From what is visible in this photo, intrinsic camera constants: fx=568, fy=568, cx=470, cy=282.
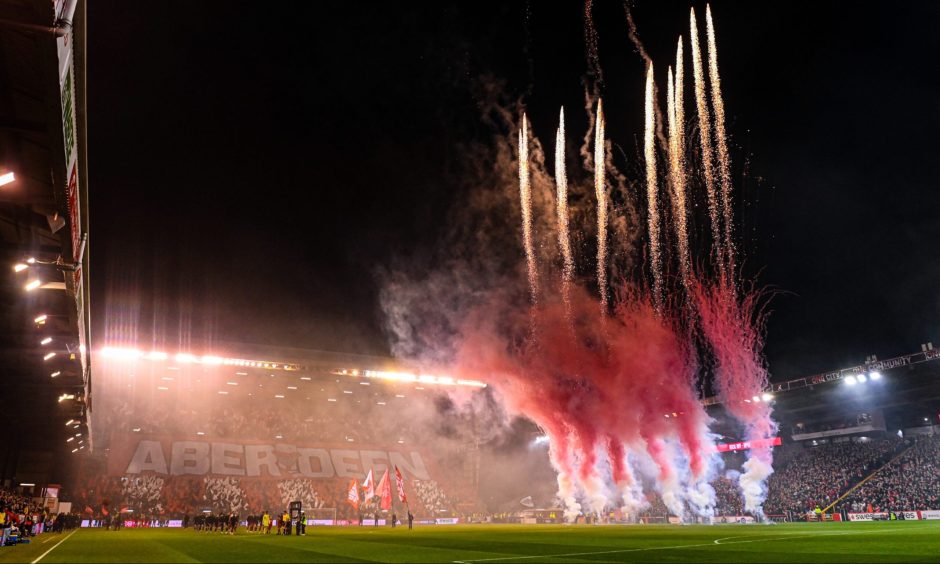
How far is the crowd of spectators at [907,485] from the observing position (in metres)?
39.8

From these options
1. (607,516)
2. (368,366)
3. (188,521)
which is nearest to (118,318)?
(188,521)

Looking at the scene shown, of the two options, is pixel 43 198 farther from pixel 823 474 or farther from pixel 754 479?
pixel 823 474

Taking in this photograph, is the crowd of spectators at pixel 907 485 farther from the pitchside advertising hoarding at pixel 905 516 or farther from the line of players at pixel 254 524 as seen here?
the line of players at pixel 254 524

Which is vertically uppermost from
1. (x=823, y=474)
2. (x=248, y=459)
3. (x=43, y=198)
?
(x=43, y=198)

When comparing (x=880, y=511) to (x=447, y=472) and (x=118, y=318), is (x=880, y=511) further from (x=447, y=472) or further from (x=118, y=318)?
(x=118, y=318)

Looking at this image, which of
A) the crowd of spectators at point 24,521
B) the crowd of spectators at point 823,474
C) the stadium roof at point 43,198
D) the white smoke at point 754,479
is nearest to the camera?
the stadium roof at point 43,198

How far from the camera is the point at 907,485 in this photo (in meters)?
41.8

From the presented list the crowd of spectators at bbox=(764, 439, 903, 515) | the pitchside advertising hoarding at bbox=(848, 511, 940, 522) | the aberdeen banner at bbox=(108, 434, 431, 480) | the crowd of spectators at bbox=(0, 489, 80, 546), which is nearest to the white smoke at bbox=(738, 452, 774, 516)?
the pitchside advertising hoarding at bbox=(848, 511, 940, 522)

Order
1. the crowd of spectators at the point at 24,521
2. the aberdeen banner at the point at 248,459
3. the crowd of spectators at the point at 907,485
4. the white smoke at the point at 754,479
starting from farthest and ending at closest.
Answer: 1. the aberdeen banner at the point at 248,459
2. the crowd of spectators at the point at 907,485
3. the white smoke at the point at 754,479
4. the crowd of spectators at the point at 24,521

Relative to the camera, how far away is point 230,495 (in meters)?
51.4

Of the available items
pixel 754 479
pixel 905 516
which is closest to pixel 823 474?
pixel 905 516

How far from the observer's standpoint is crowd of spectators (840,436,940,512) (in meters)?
39.8

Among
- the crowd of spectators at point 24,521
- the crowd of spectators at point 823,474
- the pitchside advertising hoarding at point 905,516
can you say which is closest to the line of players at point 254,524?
the crowd of spectators at point 24,521

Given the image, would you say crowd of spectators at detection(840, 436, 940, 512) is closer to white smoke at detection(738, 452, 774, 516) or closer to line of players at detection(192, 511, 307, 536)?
white smoke at detection(738, 452, 774, 516)
